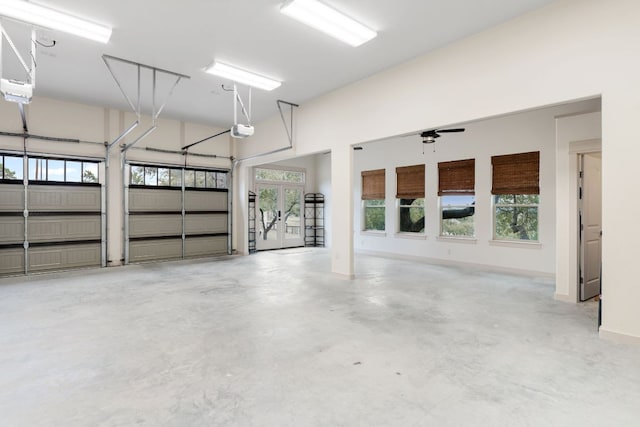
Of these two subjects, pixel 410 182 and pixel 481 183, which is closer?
pixel 481 183

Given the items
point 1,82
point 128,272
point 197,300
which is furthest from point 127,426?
point 128,272

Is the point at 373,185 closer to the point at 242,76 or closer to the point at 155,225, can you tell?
the point at 242,76

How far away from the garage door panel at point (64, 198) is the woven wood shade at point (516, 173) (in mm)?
8474

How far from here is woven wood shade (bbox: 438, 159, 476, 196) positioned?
7492 mm

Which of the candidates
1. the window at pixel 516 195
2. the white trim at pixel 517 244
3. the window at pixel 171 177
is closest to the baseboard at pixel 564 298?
the white trim at pixel 517 244

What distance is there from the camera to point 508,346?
3.16 metres

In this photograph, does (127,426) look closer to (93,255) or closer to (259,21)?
(259,21)

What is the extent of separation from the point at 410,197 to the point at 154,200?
630cm

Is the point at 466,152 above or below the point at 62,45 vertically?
below

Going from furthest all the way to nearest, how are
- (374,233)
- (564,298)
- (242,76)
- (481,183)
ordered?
1. (374,233)
2. (481,183)
3. (242,76)
4. (564,298)

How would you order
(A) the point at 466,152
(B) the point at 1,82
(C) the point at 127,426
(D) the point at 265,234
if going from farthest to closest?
(D) the point at 265,234
(A) the point at 466,152
(B) the point at 1,82
(C) the point at 127,426

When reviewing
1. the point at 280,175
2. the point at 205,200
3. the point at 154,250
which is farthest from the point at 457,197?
the point at 154,250

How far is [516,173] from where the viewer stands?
680 cm

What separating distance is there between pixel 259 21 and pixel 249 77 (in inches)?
66.3
